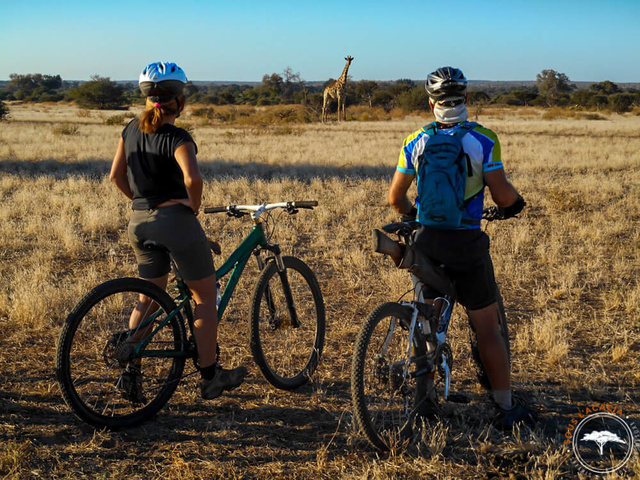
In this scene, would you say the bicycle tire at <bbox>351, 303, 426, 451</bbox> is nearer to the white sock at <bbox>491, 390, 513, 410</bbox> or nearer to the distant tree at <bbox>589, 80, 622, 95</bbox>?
the white sock at <bbox>491, 390, 513, 410</bbox>

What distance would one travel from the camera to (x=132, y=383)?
11.2 feet

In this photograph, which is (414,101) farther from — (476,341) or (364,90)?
(476,341)

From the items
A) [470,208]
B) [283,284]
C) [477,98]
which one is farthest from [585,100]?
[470,208]

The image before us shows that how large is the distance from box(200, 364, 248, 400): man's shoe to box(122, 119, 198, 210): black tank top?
3.76ft

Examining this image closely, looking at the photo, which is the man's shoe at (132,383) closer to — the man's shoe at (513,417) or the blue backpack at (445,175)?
the blue backpack at (445,175)

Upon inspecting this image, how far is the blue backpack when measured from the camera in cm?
298

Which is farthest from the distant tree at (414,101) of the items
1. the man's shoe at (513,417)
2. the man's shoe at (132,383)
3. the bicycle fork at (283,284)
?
the man's shoe at (132,383)

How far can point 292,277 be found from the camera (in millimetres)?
4301

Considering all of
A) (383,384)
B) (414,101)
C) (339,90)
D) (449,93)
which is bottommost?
(383,384)

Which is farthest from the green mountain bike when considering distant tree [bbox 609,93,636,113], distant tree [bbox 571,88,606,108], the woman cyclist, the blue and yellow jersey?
distant tree [bbox 571,88,606,108]

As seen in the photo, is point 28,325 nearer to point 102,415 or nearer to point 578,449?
point 102,415

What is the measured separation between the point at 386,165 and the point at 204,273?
11997mm

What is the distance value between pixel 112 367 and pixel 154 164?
58.2 inches

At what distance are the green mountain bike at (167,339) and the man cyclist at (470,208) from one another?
2.62 ft
